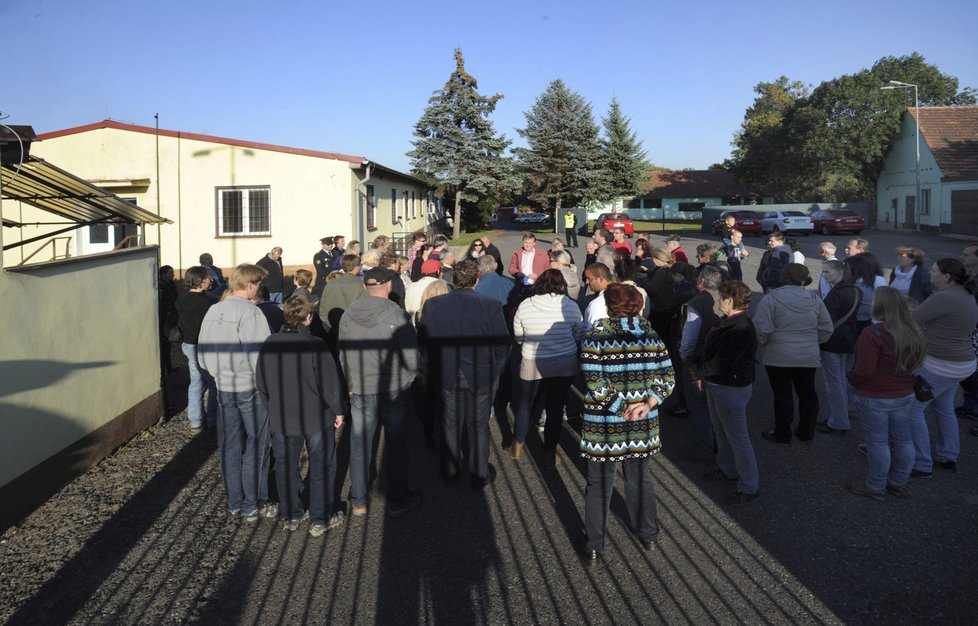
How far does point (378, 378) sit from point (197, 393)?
9.82 feet

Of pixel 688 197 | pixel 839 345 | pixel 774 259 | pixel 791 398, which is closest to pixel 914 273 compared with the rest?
pixel 774 259

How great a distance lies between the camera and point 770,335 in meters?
5.66

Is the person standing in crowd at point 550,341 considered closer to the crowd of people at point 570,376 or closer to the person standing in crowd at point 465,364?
the crowd of people at point 570,376

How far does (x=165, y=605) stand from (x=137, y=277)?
3.96 metres

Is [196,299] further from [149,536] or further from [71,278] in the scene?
[149,536]

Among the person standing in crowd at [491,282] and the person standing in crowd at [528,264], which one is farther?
the person standing in crowd at [528,264]

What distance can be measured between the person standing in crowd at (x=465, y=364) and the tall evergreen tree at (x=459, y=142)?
35.7 meters

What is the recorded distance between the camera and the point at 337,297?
6.62 meters

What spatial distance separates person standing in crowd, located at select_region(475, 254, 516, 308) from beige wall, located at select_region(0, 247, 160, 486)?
350cm

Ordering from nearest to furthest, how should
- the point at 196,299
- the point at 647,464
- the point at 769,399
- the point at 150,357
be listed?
the point at 647,464 → the point at 196,299 → the point at 150,357 → the point at 769,399

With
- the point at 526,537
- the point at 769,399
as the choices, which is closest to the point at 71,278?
the point at 526,537

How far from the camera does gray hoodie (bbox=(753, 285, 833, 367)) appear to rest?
5609 millimetres

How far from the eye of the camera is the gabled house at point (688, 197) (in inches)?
2522

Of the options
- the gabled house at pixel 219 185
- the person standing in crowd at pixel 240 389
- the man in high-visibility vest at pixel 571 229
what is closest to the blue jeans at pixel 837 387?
the person standing in crowd at pixel 240 389
